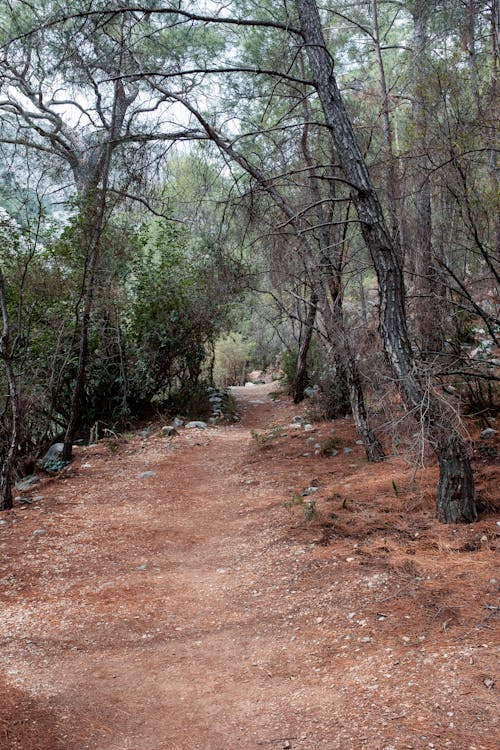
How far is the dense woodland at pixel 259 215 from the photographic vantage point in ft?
15.0

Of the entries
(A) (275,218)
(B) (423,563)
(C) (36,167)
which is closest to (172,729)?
(B) (423,563)

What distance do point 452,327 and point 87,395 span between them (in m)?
6.15

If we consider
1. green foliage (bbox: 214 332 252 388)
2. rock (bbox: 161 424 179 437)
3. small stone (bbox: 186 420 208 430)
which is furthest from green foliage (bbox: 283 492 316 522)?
green foliage (bbox: 214 332 252 388)

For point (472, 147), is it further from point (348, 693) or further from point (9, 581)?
point (9, 581)

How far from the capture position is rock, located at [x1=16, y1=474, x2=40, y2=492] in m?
7.02

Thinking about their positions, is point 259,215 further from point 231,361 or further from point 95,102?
point 231,361

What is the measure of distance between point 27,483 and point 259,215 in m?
4.25

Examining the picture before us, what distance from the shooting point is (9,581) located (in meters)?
4.39

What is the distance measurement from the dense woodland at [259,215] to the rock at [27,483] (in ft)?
1.20

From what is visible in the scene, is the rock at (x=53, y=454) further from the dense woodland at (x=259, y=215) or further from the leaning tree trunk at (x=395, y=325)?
the leaning tree trunk at (x=395, y=325)

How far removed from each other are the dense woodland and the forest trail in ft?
2.74

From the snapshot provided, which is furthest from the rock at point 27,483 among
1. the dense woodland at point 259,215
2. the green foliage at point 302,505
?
the green foliage at point 302,505

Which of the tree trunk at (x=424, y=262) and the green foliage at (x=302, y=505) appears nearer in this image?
the green foliage at (x=302, y=505)

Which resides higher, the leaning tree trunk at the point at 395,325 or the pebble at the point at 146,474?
the leaning tree trunk at the point at 395,325
